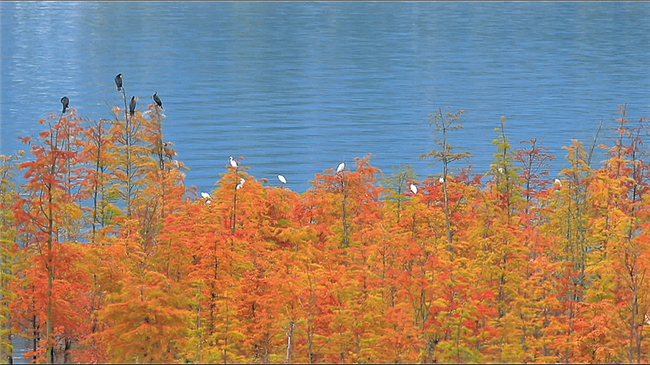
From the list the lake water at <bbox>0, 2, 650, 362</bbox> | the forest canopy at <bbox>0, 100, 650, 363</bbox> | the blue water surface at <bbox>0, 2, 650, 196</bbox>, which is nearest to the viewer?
the forest canopy at <bbox>0, 100, 650, 363</bbox>

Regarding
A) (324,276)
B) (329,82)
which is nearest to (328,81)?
(329,82)

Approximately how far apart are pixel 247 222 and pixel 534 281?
9.24m

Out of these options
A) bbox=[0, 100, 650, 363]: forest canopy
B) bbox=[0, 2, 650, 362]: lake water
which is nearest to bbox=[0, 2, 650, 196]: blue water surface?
bbox=[0, 2, 650, 362]: lake water

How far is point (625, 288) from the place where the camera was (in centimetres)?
2594

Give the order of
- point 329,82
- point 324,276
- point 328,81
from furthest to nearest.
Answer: point 328,81 < point 329,82 < point 324,276

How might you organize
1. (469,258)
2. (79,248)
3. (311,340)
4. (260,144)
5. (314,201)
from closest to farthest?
(311,340)
(79,248)
(469,258)
(314,201)
(260,144)

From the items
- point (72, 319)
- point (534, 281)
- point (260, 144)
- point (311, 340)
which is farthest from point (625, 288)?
point (260, 144)

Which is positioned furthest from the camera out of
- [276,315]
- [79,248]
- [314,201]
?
[314,201]

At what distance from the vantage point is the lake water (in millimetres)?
75062

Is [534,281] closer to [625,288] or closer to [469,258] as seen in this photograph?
[625,288]

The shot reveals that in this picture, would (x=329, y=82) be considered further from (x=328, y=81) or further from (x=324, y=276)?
(x=324, y=276)

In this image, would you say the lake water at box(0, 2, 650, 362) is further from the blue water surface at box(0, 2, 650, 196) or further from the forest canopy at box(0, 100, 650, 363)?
the forest canopy at box(0, 100, 650, 363)

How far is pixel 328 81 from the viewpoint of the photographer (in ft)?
357

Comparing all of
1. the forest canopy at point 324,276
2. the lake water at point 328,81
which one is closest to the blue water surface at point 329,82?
the lake water at point 328,81
